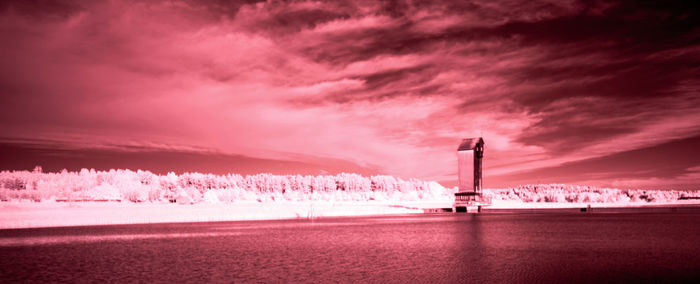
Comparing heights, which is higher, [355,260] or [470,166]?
[470,166]

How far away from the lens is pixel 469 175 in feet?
437

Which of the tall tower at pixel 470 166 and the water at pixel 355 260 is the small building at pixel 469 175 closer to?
the tall tower at pixel 470 166

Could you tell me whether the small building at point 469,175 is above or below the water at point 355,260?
above

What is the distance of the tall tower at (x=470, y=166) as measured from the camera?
133m

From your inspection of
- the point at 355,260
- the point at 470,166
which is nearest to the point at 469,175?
the point at 470,166

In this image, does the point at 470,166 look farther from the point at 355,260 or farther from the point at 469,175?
the point at 355,260

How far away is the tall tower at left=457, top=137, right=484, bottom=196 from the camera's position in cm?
13275

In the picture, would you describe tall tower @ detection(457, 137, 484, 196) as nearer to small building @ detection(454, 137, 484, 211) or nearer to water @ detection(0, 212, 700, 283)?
small building @ detection(454, 137, 484, 211)

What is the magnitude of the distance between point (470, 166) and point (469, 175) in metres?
2.50

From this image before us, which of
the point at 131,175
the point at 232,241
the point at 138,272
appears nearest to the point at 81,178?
the point at 131,175

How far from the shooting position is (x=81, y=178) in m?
168

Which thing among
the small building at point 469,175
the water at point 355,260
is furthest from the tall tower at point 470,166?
the water at point 355,260

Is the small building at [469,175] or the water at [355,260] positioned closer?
the water at [355,260]

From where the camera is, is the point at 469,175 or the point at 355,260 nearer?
the point at 355,260
